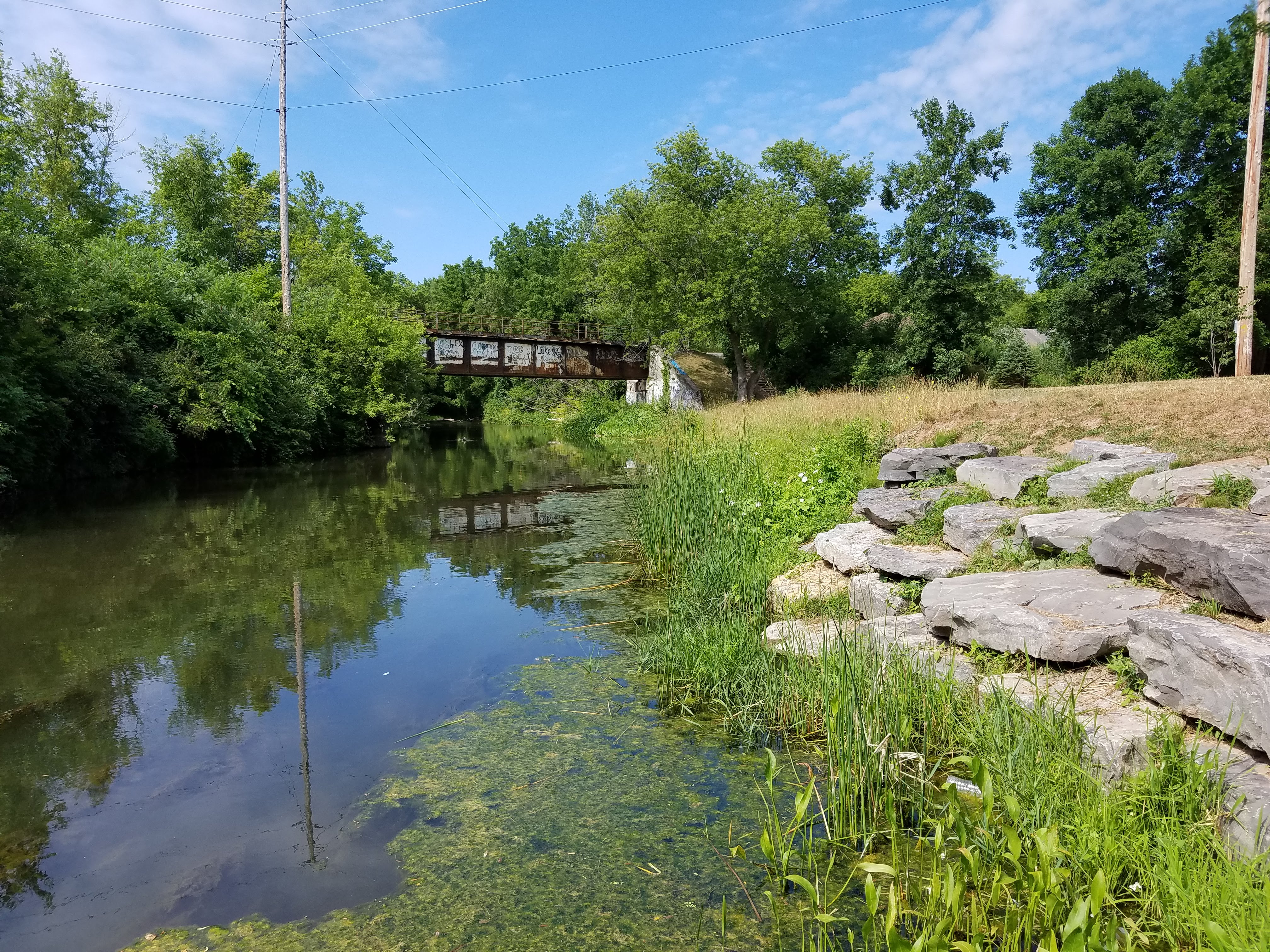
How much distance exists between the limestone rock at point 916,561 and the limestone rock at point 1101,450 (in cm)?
182

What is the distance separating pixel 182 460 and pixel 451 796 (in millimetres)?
19824

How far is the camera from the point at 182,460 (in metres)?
20.5

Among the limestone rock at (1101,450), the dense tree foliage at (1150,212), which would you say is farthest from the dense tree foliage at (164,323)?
the dense tree foliage at (1150,212)

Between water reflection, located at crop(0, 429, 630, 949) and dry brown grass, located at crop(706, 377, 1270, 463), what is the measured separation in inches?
159

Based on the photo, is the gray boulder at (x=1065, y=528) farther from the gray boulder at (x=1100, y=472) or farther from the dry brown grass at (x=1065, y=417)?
the dry brown grass at (x=1065, y=417)

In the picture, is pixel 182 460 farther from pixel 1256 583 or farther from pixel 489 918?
pixel 1256 583

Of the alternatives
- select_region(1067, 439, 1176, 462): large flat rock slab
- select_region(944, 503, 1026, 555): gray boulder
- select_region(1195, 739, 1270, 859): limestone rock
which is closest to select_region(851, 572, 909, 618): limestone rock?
select_region(944, 503, 1026, 555): gray boulder

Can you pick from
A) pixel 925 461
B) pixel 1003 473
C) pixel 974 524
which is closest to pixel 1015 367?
pixel 925 461

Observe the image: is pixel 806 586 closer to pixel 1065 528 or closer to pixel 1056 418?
pixel 1065 528

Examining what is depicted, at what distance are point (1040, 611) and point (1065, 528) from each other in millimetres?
1283

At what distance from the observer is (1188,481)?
5.53 m

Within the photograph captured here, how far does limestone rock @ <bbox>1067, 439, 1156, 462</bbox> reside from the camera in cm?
679

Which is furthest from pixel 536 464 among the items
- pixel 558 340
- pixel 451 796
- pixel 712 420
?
pixel 451 796

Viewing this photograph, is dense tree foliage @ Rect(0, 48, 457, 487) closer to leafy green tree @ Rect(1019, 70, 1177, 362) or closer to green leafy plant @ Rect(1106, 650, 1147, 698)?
green leafy plant @ Rect(1106, 650, 1147, 698)
